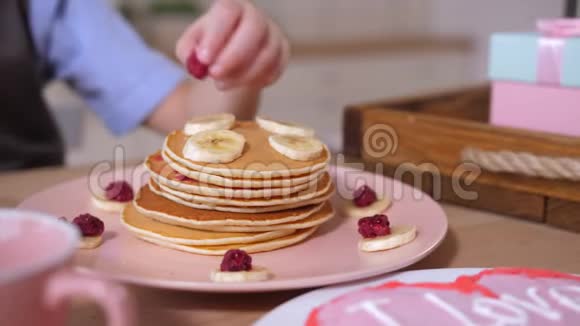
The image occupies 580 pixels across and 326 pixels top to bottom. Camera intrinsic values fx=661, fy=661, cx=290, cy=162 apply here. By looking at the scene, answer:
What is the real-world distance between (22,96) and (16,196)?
482mm

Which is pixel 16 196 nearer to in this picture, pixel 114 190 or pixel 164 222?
pixel 114 190

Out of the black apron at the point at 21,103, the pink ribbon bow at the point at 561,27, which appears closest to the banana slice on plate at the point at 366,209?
the pink ribbon bow at the point at 561,27

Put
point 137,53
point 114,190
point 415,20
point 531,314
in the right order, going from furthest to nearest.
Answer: point 415,20, point 137,53, point 114,190, point 531,314

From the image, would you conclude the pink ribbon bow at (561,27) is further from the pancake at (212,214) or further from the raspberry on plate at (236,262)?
the raspberry on plate at (236,262)

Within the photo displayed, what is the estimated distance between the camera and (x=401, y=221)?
66 centimetres

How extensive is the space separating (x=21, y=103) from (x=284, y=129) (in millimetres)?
756

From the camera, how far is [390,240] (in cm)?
58

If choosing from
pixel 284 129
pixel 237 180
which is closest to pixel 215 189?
pixel 237 180

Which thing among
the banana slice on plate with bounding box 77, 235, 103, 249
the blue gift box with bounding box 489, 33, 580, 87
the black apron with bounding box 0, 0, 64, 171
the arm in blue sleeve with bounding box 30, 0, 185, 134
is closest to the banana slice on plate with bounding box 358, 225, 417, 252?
the banana slice on plate with bounding box 77, 235, 103, 249

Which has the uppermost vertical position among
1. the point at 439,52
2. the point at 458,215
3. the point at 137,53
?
the point at 137,53

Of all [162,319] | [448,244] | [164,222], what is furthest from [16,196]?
[448,244]

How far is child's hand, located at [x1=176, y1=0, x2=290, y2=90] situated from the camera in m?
0.70

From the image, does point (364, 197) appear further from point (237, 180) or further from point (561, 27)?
point (561, 27)

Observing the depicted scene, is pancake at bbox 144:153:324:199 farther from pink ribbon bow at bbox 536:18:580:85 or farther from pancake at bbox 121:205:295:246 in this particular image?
pink ribbon bow at bbox 536:18:580:85
